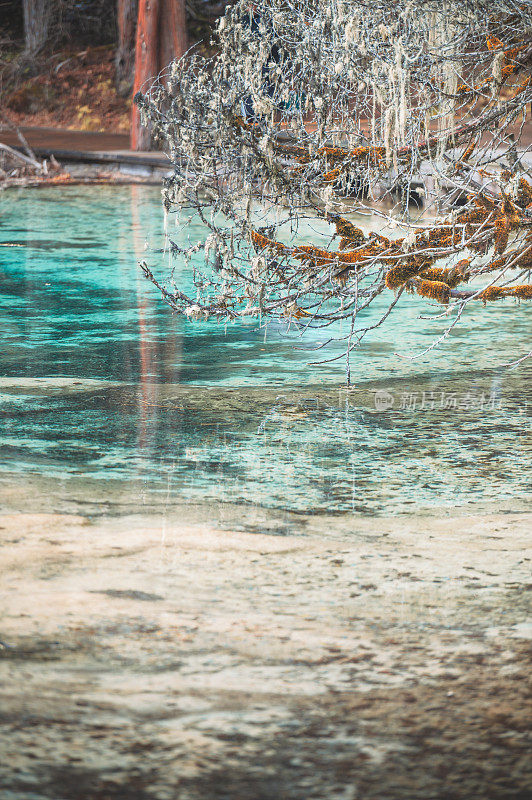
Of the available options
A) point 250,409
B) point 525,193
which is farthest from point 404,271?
point 250,409

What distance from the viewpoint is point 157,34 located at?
17891 mm

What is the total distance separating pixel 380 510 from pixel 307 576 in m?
0.78

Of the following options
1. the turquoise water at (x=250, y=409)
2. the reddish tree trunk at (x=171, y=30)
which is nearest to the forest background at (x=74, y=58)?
the reddish tree trunk at (x=171, y=30)

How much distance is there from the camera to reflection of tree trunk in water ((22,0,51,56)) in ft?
91.9

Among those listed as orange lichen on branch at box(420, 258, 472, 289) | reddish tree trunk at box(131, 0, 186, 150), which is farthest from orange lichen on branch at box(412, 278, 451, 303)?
reddish tree trunk at box(131, 0, 186, 150)

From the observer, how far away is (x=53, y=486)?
15.1ft

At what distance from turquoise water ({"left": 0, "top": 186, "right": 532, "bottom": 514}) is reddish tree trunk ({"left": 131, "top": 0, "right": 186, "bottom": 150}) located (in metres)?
9.54

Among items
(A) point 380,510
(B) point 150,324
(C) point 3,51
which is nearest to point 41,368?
(B) point 150,324

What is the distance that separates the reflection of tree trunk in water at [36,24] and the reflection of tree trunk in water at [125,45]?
8.67 feet

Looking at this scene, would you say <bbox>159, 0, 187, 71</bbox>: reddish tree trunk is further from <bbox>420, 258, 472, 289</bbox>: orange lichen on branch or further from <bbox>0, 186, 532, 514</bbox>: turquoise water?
<bbox>420, 258, 472, 289</bbox>: orange lichen on branch

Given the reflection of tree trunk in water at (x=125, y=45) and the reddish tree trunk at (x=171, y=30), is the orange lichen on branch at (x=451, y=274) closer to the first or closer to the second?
the reddish tree trunk at (x=171, y=30)

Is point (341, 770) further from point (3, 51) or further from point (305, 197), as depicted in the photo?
point (3, 51)

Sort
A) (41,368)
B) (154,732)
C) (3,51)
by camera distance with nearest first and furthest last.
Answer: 1. (154,732)
2. (41,368)
3. (3,51)

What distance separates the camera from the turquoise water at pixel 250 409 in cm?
476
